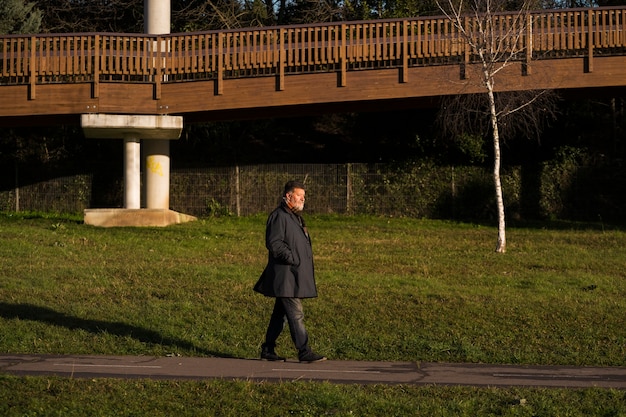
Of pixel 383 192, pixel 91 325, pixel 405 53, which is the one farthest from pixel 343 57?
pixel 91 325

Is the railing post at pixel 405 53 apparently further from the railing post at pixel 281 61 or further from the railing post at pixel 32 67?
the railing post at pixel 32 67

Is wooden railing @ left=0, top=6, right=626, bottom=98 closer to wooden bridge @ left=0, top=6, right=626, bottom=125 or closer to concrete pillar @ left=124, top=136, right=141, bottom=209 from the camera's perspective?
wooden bridge @ left=0, top=6, right=626, bottom=125

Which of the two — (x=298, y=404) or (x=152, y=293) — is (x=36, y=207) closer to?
(x=152, y=293)

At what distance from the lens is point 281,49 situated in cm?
2644

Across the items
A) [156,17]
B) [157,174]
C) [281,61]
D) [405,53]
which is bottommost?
[157,174]

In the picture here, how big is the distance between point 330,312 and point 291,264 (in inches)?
151

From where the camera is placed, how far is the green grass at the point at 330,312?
28.7ft

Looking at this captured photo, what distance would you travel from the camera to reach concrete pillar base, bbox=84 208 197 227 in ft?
86.7

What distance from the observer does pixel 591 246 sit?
22.7 meters

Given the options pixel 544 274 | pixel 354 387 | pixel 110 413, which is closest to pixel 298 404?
pixel 354 387

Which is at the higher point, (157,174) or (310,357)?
(157,174)

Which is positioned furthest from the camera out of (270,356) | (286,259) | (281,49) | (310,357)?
(281,49)

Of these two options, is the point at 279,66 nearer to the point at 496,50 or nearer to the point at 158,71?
the point at 158,71

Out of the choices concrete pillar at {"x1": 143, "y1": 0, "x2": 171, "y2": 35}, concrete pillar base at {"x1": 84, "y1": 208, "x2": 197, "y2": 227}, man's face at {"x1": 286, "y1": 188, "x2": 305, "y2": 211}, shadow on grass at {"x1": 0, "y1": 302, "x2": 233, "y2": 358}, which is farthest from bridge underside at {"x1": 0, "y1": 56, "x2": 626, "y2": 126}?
man's face at {"x1": 286, "y1": 188, "x2": 305, "y2": 211}
